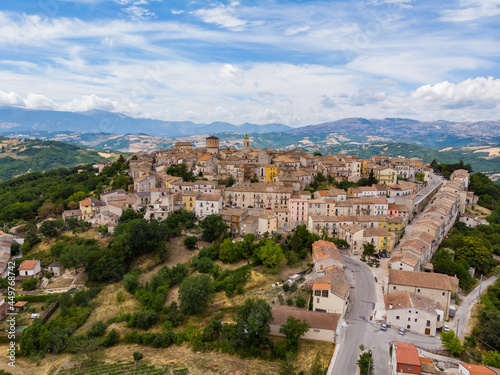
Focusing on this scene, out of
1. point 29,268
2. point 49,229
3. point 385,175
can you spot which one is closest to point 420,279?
point 385,175

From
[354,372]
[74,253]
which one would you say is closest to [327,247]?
[354,372]

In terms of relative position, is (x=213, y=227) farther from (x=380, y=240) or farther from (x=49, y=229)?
(x=49, y=229)

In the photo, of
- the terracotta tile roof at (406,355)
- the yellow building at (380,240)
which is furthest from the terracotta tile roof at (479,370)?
the yellow building at (380,240)

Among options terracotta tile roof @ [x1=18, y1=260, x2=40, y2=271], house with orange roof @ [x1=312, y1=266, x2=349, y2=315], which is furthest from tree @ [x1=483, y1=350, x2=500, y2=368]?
terracotta tile roof @ [x1=18, y1=260, x2=40, y2=271]

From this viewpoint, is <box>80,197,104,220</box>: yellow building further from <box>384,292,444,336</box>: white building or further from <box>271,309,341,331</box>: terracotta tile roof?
<box>384,292,444,336</box>: white building

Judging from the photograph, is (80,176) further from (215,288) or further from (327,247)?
(327,247)

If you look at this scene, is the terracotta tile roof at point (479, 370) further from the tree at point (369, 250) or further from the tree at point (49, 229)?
the tree at point (49, 229)
